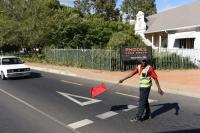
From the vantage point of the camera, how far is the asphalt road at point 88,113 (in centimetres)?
830

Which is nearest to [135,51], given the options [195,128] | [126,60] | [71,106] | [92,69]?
[126,60]

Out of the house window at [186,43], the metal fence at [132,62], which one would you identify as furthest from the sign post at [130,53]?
the house window at [186,43]

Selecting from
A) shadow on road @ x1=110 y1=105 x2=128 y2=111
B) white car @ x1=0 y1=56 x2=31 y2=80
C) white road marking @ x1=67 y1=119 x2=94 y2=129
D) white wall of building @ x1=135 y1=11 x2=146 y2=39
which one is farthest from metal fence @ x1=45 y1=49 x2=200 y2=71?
white wall of building @ x1=135 y1=11 x2=146 y2=39

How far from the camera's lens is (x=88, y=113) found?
10.1m

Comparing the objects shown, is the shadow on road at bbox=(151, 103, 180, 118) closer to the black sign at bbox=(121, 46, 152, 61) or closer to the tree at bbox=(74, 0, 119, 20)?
the black sign at bbox=(121, 46, 152, 61)

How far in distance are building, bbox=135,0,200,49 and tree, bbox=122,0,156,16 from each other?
32.7m

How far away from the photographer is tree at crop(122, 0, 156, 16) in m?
78.3

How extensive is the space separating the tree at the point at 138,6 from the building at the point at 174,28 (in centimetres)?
3274

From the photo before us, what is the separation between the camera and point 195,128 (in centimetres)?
820

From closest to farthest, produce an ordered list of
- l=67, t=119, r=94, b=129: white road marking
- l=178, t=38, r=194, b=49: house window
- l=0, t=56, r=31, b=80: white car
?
l=67, t=119, r=94, b=129: white road marking, l=0, t=56, r=31, b=80: white car, l=178, t=38, r=194, b=49: house window

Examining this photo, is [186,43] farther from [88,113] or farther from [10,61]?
[88,113]

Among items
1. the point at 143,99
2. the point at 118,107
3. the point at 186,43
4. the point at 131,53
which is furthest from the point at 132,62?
the point at 143,99

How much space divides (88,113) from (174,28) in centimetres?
2636

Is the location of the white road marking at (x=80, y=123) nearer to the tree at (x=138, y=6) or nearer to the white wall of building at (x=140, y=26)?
the white wall of building at (x=140, y=26)
